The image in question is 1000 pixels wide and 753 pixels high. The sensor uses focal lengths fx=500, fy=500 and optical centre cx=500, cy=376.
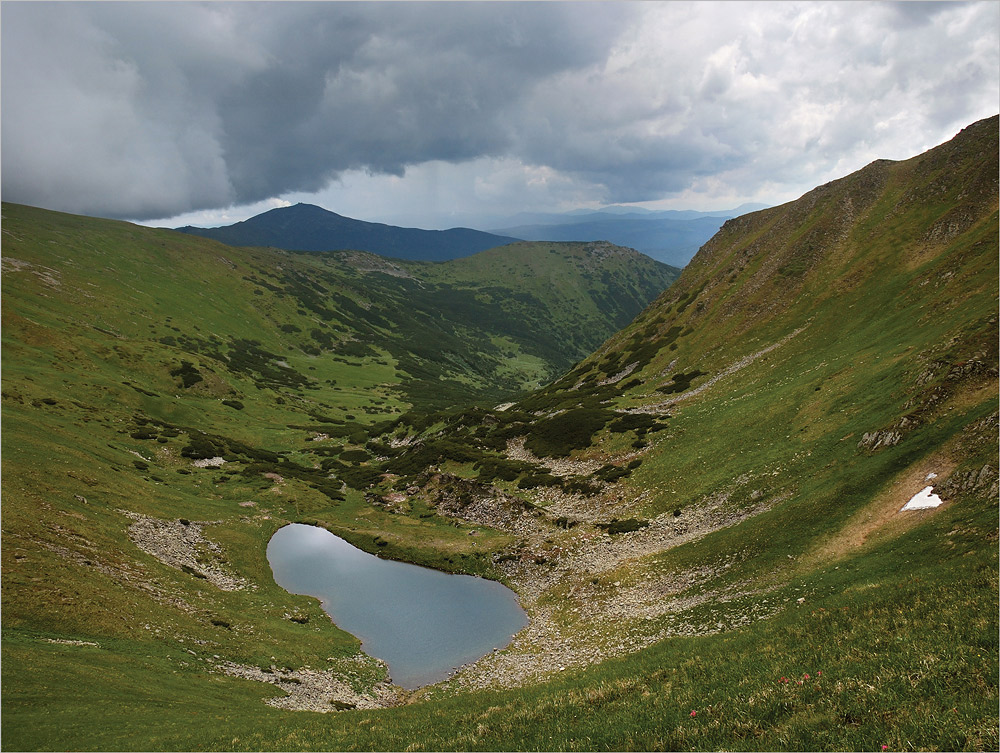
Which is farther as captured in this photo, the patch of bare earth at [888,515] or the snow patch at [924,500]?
the patch of bare earth at [888,515]

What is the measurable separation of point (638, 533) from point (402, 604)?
29.5 metres

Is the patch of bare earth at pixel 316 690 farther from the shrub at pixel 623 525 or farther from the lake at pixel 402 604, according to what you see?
the shrub at pixel 623 525

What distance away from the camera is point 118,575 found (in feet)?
153

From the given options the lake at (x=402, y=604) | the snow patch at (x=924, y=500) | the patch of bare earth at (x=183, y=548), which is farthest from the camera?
the patch of bare earth at (x=183, y=548)

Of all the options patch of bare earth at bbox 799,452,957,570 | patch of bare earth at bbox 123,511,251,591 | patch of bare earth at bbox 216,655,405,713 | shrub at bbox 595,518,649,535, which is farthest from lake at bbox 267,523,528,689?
patch of bare earth at bbox 799,452,957,570

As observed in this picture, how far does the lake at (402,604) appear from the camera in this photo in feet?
161

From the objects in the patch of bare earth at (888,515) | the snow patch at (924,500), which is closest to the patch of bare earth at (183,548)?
the patch of bare earth at (888,515)

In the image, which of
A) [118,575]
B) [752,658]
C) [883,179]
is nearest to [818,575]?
[752,658]

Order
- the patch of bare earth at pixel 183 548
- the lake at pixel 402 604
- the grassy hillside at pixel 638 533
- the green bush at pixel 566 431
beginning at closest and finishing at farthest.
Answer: the grassy hillside at pixel 638 533 → the lake at pixel 402 604 → the patch of bare earth at pixel 183 548 → the green bush at pixel 566 431

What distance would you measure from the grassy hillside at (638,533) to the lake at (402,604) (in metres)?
2.86

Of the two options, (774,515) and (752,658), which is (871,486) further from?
(752,658)

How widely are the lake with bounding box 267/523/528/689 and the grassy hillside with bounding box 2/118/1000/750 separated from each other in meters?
2.86

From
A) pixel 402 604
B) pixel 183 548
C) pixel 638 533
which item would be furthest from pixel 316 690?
pixel 638 533

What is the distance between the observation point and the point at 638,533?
60.2 metres
